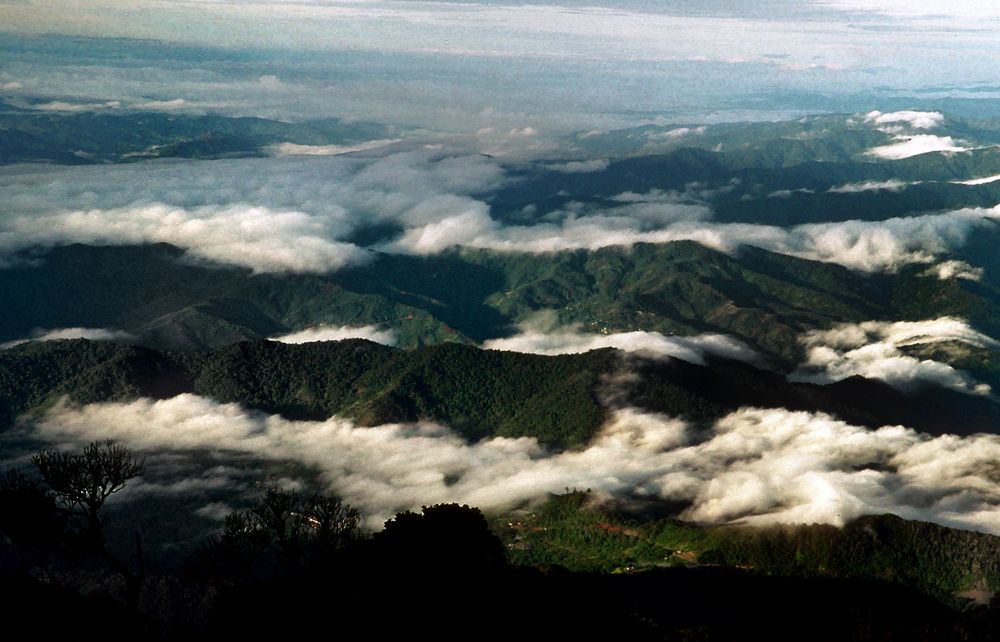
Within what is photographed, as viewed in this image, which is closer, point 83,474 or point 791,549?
point 83,474

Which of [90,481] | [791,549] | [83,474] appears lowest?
[791,549]

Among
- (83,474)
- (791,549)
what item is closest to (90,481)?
(83,474)

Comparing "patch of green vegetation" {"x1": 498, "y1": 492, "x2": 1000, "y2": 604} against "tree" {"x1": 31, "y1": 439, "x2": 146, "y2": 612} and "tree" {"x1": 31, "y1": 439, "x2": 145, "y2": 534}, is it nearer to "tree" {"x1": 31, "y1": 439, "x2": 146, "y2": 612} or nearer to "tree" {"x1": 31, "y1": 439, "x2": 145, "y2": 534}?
"tree" {"x1": 31, "y1": 439, "x2": 146, "y2": 612}

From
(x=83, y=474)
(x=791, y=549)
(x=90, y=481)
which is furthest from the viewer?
(x=791, y=549)

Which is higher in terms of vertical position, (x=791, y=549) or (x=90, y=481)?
(x=90, y=481)

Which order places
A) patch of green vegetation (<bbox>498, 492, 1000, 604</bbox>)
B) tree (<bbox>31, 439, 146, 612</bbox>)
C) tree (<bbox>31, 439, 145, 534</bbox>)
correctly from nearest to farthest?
tree (<bbox>31, 439, 146, 612</bbox>)
tree (<bbox>31, 439, 145, 534</bbox>)
patch of green vegetation (<bbox>498, 492, 1000, 604</bbox>)

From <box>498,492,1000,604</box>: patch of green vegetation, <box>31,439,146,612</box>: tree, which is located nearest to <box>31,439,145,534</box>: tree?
<box>31,439,146,612</box>: tree

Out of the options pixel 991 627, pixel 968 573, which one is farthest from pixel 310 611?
pixel 968 573

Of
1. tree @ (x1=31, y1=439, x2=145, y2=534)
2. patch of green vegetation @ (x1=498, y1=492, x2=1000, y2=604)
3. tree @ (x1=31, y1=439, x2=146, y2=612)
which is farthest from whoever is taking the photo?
patch of green vegetation @ (x1=498, y1=492, x2=1000, y2=604)

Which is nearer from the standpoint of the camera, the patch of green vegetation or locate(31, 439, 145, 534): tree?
locate(31, 439, 145, 534): tree

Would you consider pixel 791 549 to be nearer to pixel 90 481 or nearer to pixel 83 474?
pixel 90 481

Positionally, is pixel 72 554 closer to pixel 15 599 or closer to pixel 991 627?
pixel 15 599

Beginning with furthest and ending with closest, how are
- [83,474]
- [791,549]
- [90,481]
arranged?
[791,549]
[83,474]
[90,481]
